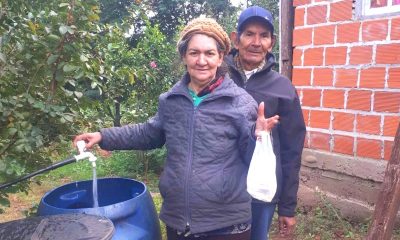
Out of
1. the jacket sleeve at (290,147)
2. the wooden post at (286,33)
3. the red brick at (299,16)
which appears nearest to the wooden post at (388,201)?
the jacket sleeve at (290,147)

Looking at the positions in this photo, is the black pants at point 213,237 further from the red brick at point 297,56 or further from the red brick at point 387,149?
the red brick at point 297,56

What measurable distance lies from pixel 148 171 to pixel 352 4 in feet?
13.5

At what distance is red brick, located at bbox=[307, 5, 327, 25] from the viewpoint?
320 centimetres

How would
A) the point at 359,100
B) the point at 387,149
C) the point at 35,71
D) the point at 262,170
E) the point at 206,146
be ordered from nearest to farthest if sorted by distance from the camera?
the point at 262,170 → the point at 206,146 → the point at 35,71 → the point at 387,149 → the point at 359,100

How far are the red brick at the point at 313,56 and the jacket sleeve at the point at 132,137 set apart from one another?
1.68 metres

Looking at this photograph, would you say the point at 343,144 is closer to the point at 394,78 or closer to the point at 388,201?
the point at 394,78

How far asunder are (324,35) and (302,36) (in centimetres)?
22

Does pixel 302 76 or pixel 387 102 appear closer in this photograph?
pixel 387 102

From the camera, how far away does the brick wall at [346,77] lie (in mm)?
2854

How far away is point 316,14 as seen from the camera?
325cm

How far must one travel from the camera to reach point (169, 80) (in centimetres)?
671

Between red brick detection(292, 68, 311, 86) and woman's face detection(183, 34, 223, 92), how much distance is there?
165 centimetres

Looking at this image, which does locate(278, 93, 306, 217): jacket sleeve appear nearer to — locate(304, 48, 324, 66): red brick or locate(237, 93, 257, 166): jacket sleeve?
locate(237, 93, 257, 166): jacket sleeve

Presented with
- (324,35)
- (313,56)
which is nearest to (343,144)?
(313,56)
